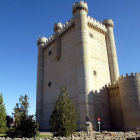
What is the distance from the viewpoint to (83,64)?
27516mm

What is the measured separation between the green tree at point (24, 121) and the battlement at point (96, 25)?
20.3 metres

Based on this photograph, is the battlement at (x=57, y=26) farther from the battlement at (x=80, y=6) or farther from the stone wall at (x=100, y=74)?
the stone wall at (x=100, y=74)

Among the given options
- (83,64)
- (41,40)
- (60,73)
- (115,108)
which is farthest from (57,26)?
(115,108)

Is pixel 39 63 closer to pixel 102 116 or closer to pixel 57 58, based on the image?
pixel 57 58

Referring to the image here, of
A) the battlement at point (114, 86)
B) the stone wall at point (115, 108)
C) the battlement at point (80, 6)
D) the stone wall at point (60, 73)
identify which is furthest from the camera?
the battlement at point (80, 6)

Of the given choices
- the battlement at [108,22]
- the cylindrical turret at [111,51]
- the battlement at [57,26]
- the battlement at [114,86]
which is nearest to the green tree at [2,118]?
the battlement at [114,86]

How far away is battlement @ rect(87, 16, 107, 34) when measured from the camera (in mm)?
32594

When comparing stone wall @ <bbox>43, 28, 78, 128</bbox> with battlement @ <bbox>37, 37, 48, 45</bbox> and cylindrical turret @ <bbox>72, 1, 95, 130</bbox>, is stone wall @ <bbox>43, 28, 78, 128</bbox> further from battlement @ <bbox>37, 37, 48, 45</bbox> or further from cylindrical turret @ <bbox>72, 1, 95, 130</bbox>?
battlement @ <bbox>37, 37, 48, 45</bbox>

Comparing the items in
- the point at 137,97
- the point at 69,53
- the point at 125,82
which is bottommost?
the point at 137,97

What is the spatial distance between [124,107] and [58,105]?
12296 millimetres

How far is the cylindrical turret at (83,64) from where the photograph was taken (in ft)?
83.9

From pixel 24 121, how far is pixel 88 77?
41.5 ft

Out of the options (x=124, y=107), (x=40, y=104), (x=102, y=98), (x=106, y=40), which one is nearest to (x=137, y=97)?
(x=124, y=107)

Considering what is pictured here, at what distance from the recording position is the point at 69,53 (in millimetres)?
32000
